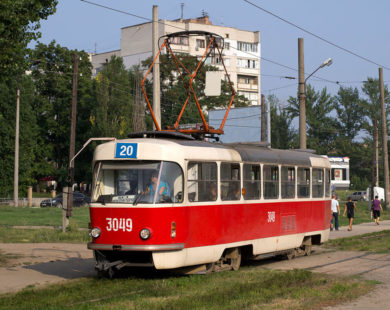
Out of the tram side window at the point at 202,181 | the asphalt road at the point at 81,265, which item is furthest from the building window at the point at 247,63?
the tram side window at the point at 202,181

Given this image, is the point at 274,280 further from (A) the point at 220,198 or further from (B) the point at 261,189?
(B) the point at 261,189

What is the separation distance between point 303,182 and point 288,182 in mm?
1098

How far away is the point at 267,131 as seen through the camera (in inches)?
2108

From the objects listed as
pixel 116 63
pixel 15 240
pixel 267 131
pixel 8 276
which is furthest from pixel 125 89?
pixel 8 276

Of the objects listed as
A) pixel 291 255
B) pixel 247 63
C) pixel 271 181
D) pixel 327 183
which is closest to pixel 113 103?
pixel 247 63

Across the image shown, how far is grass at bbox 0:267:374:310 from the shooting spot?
10.5 m

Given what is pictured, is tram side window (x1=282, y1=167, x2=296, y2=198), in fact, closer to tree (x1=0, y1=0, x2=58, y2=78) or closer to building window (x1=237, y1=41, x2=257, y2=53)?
tree (x1=0, y1=0, x2=58, y2=78)

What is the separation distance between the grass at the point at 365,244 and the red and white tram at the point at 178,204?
5261 mm

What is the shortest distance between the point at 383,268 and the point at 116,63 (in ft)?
187

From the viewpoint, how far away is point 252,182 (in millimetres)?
15953

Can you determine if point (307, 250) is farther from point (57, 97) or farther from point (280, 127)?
point (280, 127)

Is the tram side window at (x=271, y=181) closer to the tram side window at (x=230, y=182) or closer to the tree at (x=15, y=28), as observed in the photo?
the tram side window at (x=230, y=182)

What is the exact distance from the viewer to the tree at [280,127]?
99.6 m

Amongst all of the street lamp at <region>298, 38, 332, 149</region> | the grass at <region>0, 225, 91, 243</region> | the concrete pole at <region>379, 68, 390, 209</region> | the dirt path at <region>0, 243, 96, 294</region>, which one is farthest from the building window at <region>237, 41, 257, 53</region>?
the dirt path at <region>0, 243, 96, 294</region>
